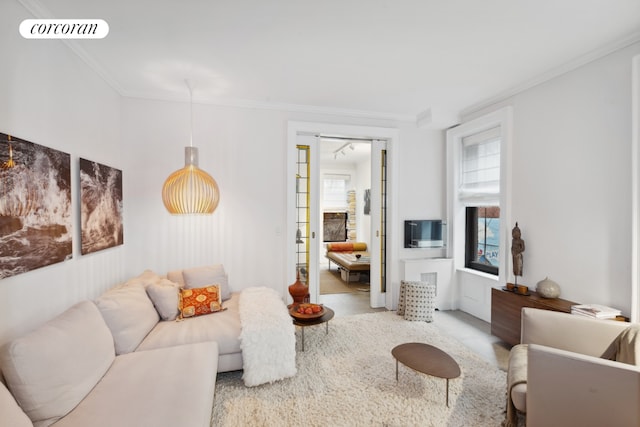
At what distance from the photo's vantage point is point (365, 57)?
2.66 metres

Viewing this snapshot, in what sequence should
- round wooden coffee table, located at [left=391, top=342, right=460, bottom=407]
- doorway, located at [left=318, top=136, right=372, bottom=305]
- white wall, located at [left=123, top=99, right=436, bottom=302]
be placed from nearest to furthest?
Result: 1. round wooden coffee table, located at [left=391, top=342, right=460, bottom=407]
2. white wall, located at [left=123, top=99, right=436, bottom=302]
3. doorway, located at [left=318, top=136, right=372, bottom=305]

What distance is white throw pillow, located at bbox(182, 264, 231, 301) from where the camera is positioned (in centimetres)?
307

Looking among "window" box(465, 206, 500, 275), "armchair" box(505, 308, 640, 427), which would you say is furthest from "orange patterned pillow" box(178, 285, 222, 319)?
"window" box(465, 206, 500, 275)

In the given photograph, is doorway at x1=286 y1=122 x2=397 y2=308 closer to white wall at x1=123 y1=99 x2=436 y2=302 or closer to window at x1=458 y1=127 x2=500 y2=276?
white wall at x1=123 y1=99 x2=436 y2=302

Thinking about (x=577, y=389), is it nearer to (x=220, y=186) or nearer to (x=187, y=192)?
(x=187, y=192)

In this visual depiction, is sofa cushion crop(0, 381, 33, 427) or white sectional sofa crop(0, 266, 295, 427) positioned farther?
white sectional sofa crop(0, 266, 295, 427)

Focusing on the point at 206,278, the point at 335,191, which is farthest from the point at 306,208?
the point at 335,191

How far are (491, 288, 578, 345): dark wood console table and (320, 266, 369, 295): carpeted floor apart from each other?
7.99ft

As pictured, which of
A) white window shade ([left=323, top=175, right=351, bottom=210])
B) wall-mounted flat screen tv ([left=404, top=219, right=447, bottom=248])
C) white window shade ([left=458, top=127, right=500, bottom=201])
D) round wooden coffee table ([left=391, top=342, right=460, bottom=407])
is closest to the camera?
round wooden coffee table ([left=391, top=342, right=460, bottom=407])

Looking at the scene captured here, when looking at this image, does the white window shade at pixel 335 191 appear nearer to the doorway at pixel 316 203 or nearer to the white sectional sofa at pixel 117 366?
the doorway at pixel 316 203

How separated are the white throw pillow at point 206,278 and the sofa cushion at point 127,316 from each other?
21.5 inches

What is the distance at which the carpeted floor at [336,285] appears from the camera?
5320 millimetres

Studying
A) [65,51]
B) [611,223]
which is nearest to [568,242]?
[611,223]

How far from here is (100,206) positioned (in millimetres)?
2756
